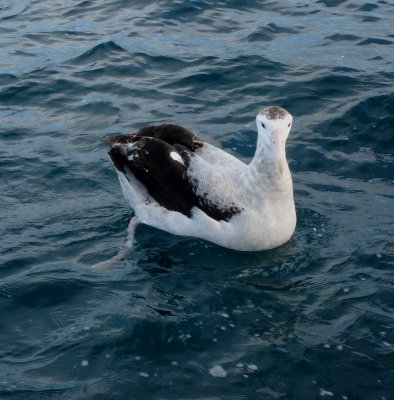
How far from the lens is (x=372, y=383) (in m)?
6.18

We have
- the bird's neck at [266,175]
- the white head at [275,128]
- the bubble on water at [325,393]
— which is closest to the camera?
the bubble on water at [325,393]

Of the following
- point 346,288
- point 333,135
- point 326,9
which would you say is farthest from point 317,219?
point 326,9

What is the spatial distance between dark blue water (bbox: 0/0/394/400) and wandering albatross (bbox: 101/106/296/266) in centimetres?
22

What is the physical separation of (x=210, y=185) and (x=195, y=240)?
24.9 inches

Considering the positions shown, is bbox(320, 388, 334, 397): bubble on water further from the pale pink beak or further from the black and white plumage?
the pale pink beak

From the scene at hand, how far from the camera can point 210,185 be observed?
8.30m

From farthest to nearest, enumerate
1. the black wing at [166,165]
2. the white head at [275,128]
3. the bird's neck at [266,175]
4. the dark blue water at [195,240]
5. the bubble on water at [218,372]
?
the black wing at [166,165]
the bird's neck at [266,175]
the white head at [275,128]
the dark blue water at [195,240]
the bubble on water at [218,372]

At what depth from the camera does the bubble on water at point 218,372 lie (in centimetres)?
627

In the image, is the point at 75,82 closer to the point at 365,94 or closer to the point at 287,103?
the point at 287,103

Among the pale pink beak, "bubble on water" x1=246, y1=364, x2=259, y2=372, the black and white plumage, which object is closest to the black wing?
the black and white plumage

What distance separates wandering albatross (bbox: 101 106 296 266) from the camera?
314 inches

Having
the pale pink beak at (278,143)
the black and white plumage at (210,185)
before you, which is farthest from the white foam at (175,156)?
the pale pink beak at (278,143)

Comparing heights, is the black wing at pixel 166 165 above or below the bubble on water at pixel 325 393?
above

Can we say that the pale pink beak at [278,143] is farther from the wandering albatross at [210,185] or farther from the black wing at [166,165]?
the black wing at [166,165]
